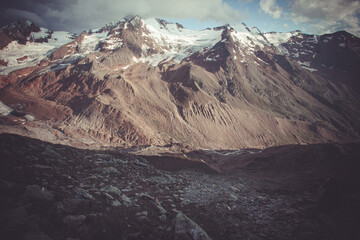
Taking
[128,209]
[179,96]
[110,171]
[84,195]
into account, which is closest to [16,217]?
[84,195]

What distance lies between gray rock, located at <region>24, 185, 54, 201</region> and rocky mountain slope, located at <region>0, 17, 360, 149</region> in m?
26.5

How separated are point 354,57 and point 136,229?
475ft

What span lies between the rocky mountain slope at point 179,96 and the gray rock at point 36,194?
26.5 meters

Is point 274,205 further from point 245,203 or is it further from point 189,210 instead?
point 189,210

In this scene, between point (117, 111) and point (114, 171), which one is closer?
point (114, 171)

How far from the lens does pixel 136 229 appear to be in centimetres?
583

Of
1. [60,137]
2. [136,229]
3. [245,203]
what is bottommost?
[60,137]

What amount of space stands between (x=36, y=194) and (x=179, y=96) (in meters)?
52.9

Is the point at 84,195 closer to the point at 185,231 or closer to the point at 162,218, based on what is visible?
the point at 162,218

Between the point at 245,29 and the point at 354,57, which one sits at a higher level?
the point at 245,29

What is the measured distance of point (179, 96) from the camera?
57.2 metres

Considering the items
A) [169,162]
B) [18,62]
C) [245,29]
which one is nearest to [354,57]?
[245,29]

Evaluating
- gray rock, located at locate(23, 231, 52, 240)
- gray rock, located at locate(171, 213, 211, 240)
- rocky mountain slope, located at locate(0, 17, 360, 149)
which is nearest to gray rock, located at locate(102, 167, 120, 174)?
gray rock, located at locate(171, 213, 211, 240)

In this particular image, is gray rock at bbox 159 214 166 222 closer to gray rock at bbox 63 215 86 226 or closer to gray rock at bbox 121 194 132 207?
gray rock at bbox 121 194 132 207
